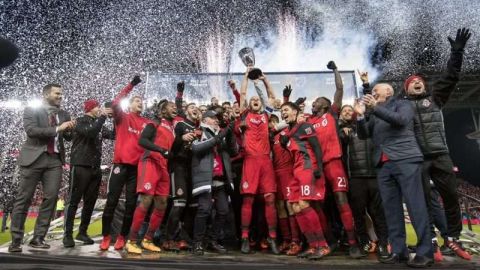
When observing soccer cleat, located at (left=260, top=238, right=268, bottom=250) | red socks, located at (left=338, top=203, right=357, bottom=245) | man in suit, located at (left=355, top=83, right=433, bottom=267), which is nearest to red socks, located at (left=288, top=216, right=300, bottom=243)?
soccer cleat, located at (left=260, top=238, right=268, bottom=250)

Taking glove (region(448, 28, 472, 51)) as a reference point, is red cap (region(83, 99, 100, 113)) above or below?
below

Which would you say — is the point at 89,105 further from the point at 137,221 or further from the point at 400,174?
the point at 400,174

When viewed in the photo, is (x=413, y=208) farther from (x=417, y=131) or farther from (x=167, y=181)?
(x=167, y=181)

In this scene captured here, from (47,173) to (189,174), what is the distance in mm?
1777

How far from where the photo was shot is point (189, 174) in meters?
4.99

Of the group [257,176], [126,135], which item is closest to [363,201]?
[257,176]

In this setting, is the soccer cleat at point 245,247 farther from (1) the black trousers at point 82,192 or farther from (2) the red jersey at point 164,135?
(1) the black trousers at point 82,192

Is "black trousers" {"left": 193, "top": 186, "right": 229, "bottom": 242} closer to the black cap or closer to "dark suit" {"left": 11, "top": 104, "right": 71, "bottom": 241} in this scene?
the black cap

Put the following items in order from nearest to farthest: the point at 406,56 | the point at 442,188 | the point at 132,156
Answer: the point at 442,188 → the point at 132,156 → the point at 406,56

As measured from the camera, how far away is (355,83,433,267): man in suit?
350 centimetres

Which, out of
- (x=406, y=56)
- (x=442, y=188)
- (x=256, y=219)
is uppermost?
(x=406, y=56)

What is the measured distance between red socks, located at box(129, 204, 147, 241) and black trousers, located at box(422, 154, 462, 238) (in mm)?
3241

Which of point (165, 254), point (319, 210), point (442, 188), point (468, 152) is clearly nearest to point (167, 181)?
point (165, 254)

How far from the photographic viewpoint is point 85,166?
498 cm
